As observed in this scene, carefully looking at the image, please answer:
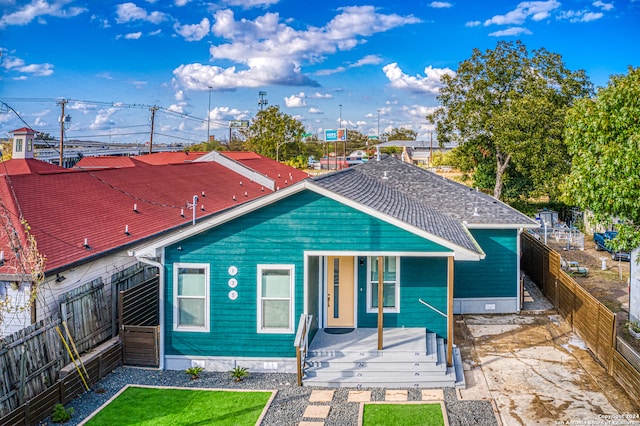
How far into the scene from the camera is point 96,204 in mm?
18578

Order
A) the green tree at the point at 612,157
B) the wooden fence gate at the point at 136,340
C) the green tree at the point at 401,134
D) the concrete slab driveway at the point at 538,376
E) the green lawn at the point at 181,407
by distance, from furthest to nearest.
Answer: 1. the green tree at the point at 401,134
2. the green tree at the point at 612,157
3. the wooden fence gate at the point at 136,340
4. the concrete slab driveway at the point at 538,376
5. the green lawn at the point at 181,407

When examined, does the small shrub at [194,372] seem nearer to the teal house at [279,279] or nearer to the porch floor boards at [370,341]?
the teal house at [279,279]

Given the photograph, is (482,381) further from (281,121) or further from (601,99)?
(281,121)

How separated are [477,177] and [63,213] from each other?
116 ft

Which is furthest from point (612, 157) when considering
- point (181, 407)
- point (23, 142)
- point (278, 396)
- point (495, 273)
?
point (23, 142)

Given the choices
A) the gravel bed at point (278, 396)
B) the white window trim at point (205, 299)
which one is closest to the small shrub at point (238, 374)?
the gravel bed at point (278, 396)

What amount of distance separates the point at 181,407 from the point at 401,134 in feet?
482

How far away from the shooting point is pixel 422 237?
12070 mm

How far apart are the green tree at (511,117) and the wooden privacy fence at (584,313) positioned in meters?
17.7

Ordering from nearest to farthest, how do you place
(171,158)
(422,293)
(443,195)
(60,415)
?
(60,415), (422,293), (443,195), (171,158)

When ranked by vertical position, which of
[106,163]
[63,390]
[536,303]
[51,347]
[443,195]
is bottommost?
[63,390]

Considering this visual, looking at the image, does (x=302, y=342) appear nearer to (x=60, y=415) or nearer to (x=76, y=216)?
(x=60, y=415)

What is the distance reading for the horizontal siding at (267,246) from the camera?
39.8 ft

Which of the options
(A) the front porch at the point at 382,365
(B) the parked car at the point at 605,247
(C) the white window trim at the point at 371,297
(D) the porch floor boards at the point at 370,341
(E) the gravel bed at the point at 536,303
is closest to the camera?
(A) the front porch at the point at 382,365
